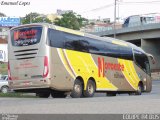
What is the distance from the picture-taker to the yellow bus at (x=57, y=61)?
20.5 m

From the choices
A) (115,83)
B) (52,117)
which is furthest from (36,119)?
(115,83)

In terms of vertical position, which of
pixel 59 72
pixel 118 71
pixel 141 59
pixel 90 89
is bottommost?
pixel 90 89

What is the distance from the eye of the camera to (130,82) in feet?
95.5

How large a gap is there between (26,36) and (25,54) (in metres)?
0.85

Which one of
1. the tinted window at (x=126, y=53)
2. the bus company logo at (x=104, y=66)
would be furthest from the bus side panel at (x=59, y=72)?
the tinted window at (x=126, y=53)

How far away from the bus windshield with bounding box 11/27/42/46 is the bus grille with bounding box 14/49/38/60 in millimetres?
332

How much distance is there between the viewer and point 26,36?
69.2 ft

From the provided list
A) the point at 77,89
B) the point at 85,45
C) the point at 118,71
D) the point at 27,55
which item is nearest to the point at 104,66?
the point at 118,71

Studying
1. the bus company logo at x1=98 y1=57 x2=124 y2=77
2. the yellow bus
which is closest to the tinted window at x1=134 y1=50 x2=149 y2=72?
the bus company logo at x1=98 y1=57 x2=124 y2=77

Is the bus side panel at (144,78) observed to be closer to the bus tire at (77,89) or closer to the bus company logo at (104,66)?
the bus company logo at (104,66)

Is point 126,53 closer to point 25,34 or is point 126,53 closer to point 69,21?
point 25,34

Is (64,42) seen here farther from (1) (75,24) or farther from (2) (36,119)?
(1) (75,24)

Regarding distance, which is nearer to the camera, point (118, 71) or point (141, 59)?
point (118, 71)

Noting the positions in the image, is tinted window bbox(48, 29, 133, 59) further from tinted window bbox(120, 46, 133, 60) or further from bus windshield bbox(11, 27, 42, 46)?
bus windshield bbox(11, 27, 42, 46)
